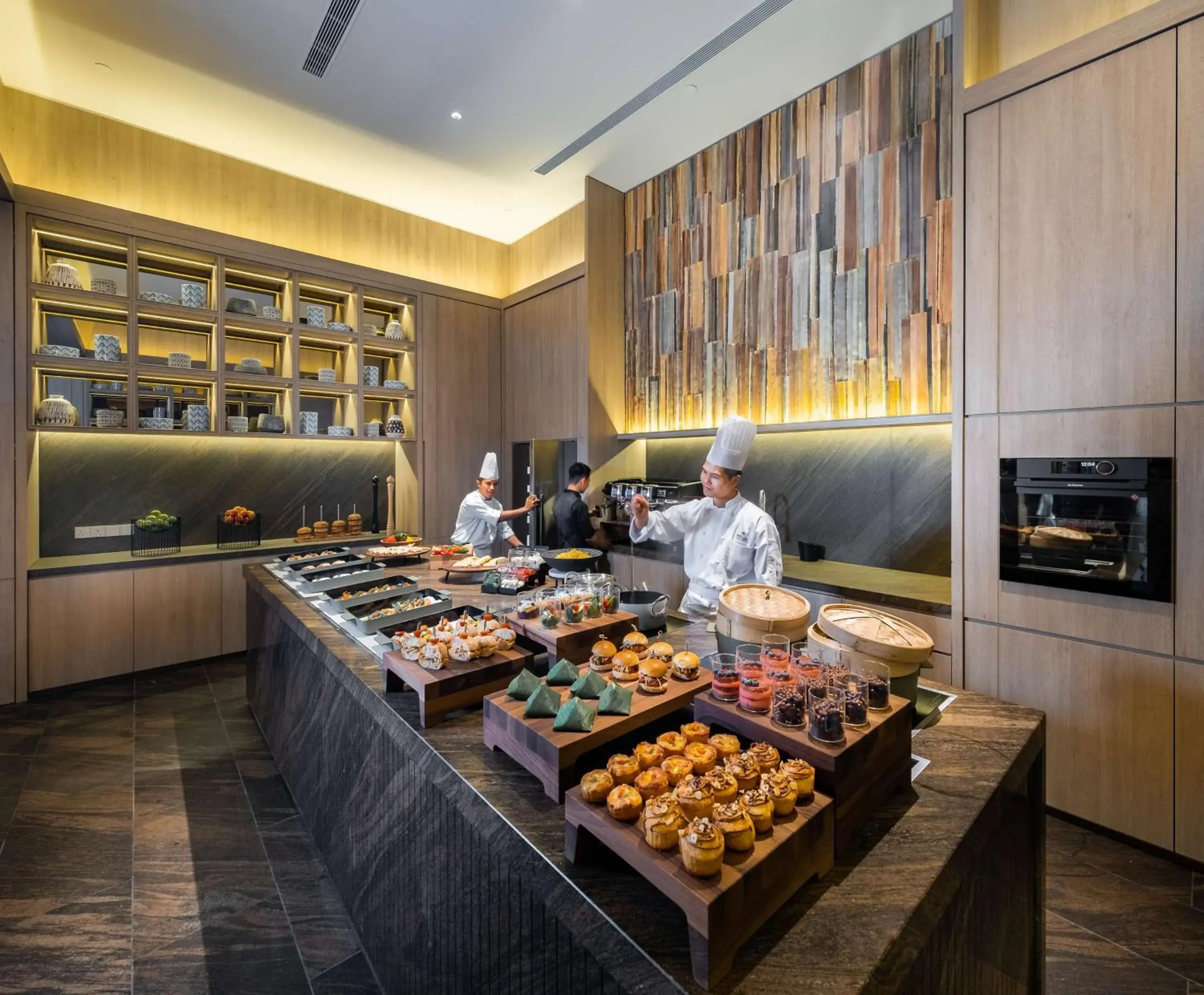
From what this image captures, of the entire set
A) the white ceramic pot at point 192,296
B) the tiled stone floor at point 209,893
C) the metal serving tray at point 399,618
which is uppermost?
the white ceramic pot at point 192,296

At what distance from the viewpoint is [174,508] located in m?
4.70

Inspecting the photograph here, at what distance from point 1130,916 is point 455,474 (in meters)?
5.43

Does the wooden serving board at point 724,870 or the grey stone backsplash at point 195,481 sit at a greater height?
the grey stone backsplash at point 195,481

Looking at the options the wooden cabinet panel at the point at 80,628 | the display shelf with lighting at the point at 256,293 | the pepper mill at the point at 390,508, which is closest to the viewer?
the wooden cabinet panel at the point at 80,628

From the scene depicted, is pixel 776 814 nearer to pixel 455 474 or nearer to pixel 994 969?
pixel 994 969

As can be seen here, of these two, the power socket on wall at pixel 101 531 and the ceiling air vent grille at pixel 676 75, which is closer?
the ceiling air vent grille at pixel 676 75

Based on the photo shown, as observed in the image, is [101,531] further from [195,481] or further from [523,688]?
[523,688]

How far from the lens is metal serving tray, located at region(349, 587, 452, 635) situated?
1.99 meters

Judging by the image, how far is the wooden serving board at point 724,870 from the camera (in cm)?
70

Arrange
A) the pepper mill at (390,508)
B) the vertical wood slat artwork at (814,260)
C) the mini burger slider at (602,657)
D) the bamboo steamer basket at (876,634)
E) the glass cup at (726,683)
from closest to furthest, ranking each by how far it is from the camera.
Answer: the glass cup at (726,683)
the bamboo steamer basket at (876,634)
the mini burger slider at (602,657)
the vertical wood slat artwork at (814,260)
the pepper mill at (390,508)

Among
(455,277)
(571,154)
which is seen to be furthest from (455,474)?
(571,154)

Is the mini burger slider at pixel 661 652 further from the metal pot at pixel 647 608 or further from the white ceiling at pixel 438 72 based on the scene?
the white ceiling at pixel 438 72

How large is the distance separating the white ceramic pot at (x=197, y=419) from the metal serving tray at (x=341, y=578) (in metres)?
2.44

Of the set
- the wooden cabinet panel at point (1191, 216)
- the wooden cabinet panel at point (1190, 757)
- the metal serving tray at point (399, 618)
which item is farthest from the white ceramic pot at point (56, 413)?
the wooden cabinet panel at point (1190, 757)
